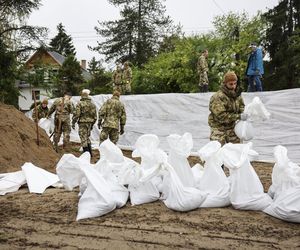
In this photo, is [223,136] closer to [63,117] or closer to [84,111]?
[84,111]

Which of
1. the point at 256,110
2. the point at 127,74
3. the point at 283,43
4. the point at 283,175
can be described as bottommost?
the point at 283,175

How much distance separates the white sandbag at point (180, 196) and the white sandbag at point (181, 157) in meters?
0.18

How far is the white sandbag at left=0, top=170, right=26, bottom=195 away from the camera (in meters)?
5.08

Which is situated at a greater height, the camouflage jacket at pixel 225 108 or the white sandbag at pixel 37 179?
the camouflage jacket at pixel 225 108

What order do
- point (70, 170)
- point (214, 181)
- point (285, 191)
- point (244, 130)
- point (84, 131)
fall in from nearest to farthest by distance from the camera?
point (285, 191)
point (214, 181)
point (70, 170)
point (244, 130)
point (84, 131)

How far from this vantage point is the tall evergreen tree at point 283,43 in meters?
23.8

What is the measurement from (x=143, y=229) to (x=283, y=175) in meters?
1.61

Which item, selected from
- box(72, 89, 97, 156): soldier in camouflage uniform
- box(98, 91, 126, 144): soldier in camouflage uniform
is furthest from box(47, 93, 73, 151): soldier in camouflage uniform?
box(98, 91, 126, 144): soldier in camouflage uniform

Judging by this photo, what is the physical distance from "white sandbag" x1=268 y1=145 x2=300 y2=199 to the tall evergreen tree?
20.7 meters

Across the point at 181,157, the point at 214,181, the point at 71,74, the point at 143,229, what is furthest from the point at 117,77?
the point at 71,74

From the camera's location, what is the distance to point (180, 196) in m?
3.92

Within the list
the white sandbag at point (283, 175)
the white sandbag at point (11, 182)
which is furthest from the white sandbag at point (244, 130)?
the white sandbag at point (11, 182)

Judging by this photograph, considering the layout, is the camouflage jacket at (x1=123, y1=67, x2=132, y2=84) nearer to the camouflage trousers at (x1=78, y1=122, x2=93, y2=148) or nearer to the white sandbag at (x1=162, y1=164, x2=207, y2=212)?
the camouflage trousers at (x1=78, y1=122, x2=93, y2=148)

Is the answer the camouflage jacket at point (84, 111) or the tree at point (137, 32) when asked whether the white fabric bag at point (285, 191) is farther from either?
the tree at point (137, 32)
